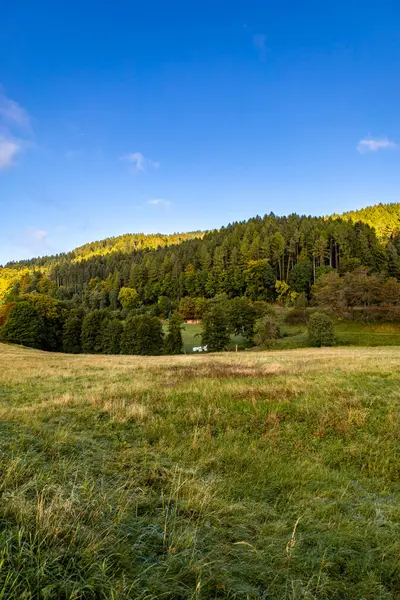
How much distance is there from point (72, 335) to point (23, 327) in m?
10.2

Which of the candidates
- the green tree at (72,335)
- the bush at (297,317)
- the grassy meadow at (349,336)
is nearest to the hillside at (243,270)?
the green tree at (72,335)

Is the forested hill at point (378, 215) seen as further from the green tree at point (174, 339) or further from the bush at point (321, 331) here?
the green tree at point (174, 339)

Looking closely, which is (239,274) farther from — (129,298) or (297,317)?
(129,298)

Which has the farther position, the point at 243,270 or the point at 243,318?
the point at 243,270

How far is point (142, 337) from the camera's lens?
201ft

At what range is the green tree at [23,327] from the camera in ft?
206

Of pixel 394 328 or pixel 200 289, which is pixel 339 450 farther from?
pixel 200 289

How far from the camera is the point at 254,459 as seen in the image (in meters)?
5.88

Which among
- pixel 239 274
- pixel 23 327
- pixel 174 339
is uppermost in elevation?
pixel 239 274

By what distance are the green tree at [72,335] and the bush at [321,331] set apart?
2002 inches

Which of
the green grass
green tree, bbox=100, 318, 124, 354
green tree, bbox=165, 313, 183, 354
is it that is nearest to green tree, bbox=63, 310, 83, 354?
green tree, bbox=100, 318, 124, 354

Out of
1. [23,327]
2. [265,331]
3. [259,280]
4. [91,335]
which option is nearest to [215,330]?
[265,331]

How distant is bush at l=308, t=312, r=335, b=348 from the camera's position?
51.0 meters

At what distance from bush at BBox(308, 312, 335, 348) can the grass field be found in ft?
146
